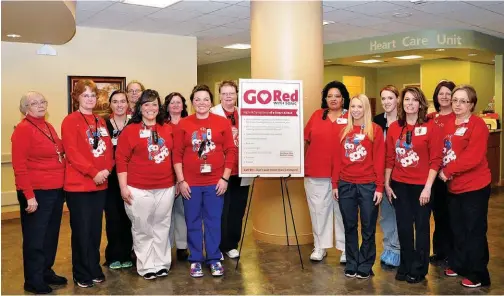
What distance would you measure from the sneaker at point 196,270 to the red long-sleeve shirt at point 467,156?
2086 mm

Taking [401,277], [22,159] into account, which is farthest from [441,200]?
[22,159]

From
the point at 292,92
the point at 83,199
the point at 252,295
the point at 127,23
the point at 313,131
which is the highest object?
the point at 127,23

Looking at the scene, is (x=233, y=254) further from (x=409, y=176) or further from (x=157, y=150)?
(x=409, y=176)

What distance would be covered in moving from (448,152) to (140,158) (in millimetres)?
2365

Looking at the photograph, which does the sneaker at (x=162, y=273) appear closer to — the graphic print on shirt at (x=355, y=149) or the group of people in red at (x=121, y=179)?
the group of people in red at (x=121, y=179)

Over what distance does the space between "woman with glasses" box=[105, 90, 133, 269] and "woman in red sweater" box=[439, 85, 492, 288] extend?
264cm

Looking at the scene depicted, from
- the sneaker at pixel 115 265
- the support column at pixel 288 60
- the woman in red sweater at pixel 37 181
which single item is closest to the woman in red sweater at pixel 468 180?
the support column at pixel 288 60

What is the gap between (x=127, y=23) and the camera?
7105mm

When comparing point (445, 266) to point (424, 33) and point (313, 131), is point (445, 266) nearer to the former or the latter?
point (313, 131)

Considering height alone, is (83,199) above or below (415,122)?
below

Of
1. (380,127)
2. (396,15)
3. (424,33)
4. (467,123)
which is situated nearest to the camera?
(467,123)

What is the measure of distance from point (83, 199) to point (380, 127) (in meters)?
2.37

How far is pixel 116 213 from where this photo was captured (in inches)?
161

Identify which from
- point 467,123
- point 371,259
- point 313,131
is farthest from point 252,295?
point 467,123
